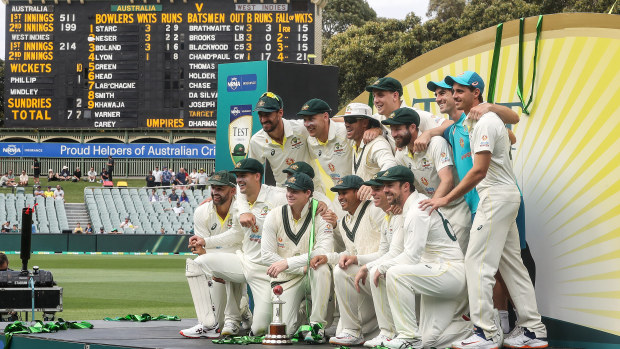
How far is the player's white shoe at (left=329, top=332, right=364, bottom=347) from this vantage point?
7.06 metres

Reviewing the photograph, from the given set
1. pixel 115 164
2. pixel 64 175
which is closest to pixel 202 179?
pixel 115 164

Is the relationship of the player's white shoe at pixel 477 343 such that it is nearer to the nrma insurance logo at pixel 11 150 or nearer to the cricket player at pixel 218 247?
the cricket player at pixel 218 247

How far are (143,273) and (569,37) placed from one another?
45.0 ft


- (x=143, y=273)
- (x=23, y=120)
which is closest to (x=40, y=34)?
(x=23, y=120)

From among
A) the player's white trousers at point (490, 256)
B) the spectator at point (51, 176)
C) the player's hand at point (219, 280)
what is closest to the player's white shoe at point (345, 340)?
the player's white trousers at point (490, 256)

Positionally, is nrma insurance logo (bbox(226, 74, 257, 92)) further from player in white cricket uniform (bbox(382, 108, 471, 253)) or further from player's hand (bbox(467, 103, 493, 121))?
player's hand (bbox(467, 103, 493, 121))

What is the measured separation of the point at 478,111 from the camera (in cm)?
666

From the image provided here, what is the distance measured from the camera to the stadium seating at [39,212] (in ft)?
92.4

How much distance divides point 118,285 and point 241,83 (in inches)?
299

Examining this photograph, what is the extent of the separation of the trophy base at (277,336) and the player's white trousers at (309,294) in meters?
0.30

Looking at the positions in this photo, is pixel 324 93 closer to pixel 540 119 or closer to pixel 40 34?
pixel 540 119

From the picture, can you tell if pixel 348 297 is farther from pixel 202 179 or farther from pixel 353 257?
pixel 202 179

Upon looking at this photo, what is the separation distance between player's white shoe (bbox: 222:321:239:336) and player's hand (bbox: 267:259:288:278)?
83 cm

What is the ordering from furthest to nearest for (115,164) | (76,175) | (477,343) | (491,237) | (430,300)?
(115,164)
(76,175)
(430,300)
(491,237)
(477,343)
